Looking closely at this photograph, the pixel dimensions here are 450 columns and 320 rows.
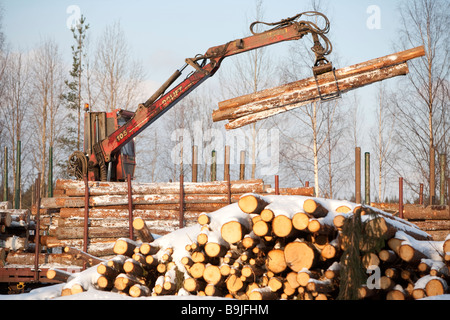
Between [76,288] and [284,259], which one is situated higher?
[284,259]

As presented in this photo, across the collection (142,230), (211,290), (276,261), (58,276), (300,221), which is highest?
(300,221)

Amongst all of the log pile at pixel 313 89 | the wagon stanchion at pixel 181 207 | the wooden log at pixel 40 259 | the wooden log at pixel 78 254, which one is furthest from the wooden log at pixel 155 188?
the wooden log at pixel 78 254

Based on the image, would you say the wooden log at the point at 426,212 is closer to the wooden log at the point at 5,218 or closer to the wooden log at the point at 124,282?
the wooden log at the point at 124,282

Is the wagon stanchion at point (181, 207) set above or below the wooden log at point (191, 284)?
above

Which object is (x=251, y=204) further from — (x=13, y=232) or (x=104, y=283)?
(x=13, y=232)

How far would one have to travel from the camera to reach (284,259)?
18.4 ft

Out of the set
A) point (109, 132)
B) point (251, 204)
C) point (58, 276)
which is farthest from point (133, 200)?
point (251, 204)

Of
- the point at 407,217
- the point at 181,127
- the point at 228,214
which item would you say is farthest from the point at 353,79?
the point at 181,127

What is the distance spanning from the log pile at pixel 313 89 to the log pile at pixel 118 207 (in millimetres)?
2955

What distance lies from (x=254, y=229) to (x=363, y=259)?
1239 millimetres

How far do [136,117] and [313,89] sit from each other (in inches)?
211

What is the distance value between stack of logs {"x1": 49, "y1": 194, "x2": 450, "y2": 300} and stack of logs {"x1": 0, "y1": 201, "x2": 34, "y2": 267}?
16.7 feet

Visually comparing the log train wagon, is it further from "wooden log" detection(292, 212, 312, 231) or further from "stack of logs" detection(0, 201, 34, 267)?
"wooden log" detection(292, 212, 312, 231)

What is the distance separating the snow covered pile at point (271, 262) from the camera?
529 cm
